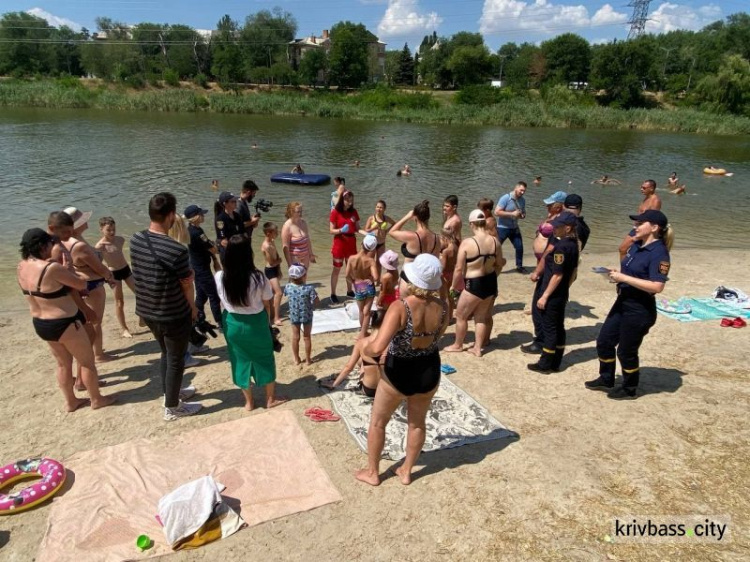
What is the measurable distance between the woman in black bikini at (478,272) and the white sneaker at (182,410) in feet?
11.5

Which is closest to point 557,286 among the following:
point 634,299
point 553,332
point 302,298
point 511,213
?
point 553,332

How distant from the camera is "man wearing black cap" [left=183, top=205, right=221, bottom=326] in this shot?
646 cm

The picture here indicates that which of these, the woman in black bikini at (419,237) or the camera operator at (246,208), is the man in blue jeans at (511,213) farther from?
the camera operator at (246,208)

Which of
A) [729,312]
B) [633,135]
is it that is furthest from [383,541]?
[633,135]

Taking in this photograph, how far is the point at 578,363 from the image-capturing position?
6.45m

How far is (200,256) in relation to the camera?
6.64m

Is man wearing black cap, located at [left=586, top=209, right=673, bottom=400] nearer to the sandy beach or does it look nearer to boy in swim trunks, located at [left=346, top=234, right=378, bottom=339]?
the sandy beach

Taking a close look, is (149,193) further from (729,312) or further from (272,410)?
(729,312)

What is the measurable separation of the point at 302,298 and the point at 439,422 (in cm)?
222

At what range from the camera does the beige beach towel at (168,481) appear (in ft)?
11.7

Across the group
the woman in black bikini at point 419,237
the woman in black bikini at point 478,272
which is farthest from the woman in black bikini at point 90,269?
the woman in black bikini at point 478,272

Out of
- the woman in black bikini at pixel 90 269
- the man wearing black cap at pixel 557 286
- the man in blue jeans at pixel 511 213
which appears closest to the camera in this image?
the woman in black bikini at pixel 90 269

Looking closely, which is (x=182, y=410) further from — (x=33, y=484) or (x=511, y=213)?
(x=511, y=213)

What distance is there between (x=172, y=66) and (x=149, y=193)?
84.7 metres
